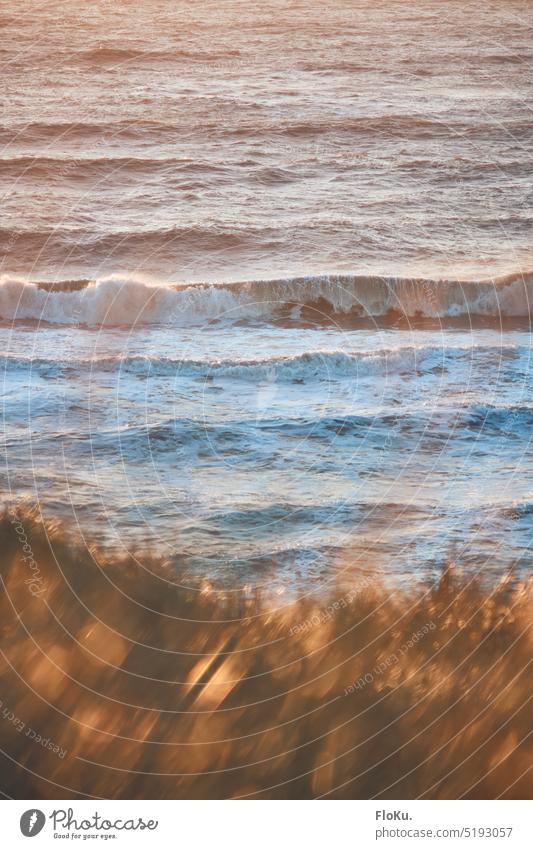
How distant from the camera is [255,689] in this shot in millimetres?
3719

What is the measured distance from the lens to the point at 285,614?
4.22m

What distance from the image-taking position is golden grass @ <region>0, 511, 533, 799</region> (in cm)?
344

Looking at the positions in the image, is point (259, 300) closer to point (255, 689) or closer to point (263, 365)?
point (263, 365)

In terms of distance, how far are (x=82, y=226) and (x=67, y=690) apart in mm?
10120

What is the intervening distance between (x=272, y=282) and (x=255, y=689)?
7.85m

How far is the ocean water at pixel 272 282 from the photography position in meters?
5.39

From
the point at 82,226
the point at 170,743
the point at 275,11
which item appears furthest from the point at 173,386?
the point at 275,11

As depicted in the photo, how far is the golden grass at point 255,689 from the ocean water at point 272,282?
0.41 meters
